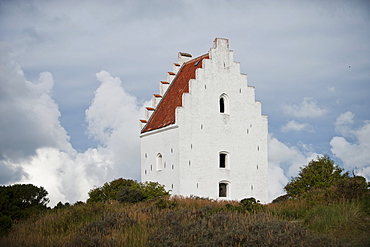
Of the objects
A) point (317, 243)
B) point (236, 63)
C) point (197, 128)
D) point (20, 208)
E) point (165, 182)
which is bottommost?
A: point (317, 243)

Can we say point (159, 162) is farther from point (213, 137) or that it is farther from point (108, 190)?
point (213, 137)

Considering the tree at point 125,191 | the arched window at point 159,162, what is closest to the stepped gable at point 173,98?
the arched window at point 159,162

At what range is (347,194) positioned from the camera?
19328 millimetres

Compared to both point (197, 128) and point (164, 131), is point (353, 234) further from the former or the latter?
point (164, 131)

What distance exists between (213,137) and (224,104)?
108 inches

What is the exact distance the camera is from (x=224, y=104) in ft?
104

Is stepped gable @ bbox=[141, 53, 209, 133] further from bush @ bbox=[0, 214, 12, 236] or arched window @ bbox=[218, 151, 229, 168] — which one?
bush @ bbox=[0, 214, 12, 236]

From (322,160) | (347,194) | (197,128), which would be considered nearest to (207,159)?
(197,128)

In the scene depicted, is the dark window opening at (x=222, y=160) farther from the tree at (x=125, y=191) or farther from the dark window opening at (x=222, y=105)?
the tree at (x=125, y=191)

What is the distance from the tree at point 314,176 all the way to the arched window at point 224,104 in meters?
6.77

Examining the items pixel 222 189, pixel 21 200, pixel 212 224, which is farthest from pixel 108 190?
pixel 212 224

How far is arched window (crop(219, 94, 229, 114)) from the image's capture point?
3170cm

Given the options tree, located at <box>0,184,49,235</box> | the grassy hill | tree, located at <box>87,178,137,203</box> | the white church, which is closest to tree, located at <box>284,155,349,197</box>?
the white church

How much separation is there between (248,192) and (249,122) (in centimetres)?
501
